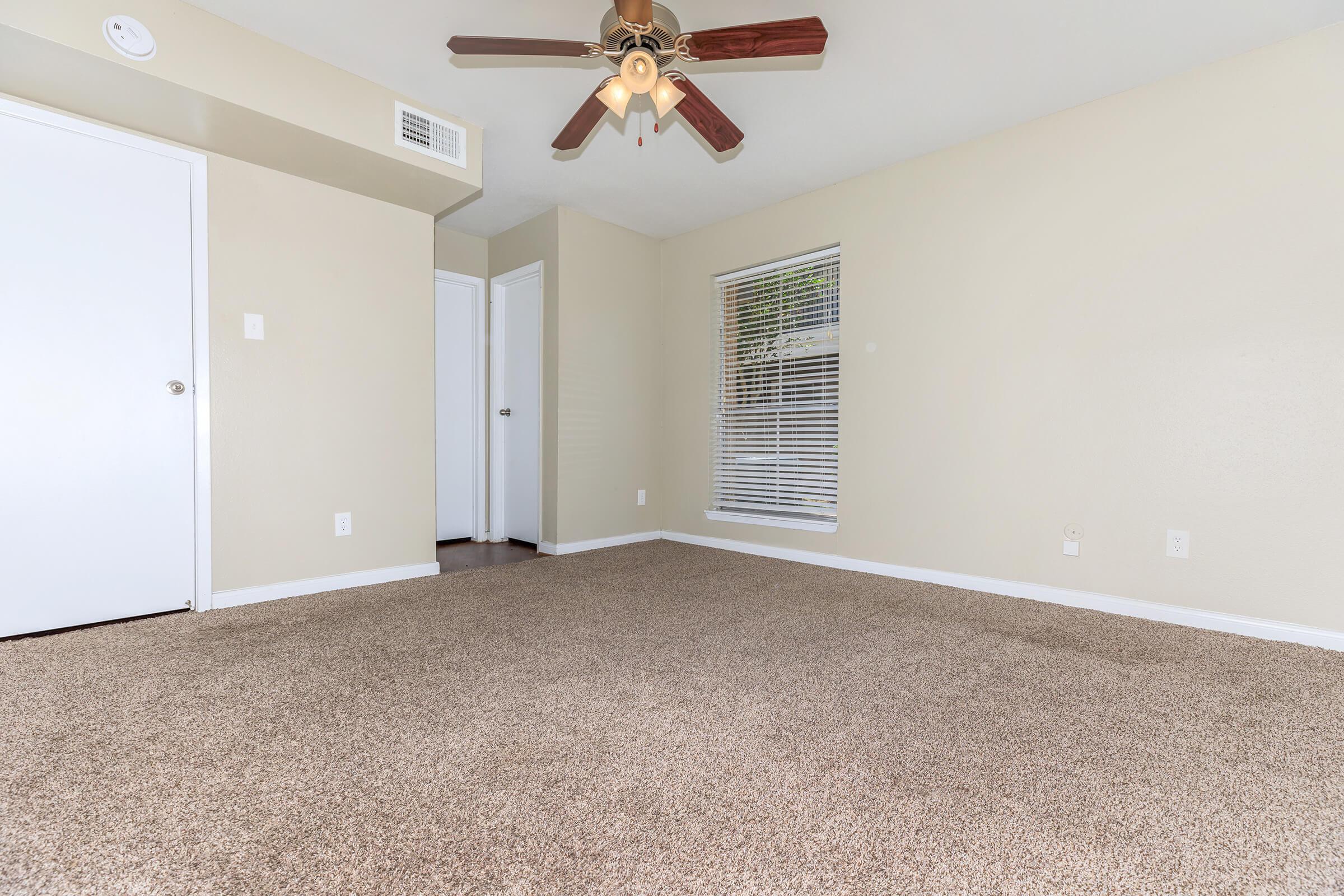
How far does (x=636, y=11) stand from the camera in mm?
1788

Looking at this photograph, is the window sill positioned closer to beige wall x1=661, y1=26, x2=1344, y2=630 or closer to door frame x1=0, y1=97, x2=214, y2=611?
beige wall x1=661, y1=26, x2=1344, y2=630

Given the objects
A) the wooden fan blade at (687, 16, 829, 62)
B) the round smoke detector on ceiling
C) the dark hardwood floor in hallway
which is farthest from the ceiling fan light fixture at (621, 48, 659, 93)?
the dark hardwood floor in hallway

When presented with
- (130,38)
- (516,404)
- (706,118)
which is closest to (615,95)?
(706,118)

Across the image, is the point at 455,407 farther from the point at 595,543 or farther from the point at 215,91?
the point at 215,91

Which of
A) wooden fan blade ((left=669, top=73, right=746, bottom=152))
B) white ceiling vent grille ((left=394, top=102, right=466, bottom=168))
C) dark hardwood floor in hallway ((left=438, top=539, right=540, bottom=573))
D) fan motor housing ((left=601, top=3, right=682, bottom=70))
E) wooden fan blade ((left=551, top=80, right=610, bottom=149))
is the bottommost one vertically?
dark hardwood floor in hallway ((left=438, top=539, right=540, bottom=573))

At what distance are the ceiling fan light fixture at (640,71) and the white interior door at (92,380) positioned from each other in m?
2.07

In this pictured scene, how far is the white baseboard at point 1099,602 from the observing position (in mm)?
2238

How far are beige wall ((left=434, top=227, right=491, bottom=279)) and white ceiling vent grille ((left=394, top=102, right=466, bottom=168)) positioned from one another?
→ 5.12ft

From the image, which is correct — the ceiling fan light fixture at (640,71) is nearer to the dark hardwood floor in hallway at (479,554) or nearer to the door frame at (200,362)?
the door frame at (200,362)

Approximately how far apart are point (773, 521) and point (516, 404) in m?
2.09

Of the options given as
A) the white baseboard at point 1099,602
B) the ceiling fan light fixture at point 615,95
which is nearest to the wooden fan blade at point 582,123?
the ceiling fan light fixture at point 615,95

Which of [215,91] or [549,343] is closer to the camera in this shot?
[215,91]

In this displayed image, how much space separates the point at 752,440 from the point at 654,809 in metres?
3.11

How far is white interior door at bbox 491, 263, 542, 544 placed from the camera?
13.9 ft
